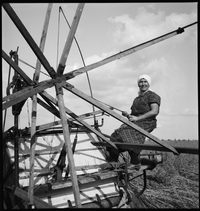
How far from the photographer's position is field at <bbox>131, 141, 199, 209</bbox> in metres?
4.50

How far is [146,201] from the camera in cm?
457

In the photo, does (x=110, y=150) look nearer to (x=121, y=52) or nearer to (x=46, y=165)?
(x=46, y=165)

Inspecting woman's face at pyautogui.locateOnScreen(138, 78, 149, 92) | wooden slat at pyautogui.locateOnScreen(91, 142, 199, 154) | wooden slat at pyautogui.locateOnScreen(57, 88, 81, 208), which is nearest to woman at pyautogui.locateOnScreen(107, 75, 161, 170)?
woman's face at pyautogui.locateOnScreen(138, 78, 149, 92)

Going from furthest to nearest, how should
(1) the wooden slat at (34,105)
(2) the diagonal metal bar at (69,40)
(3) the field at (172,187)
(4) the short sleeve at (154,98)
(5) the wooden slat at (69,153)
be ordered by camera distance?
(3) the field at (172,187) → (4) the short sleeve at (154,98) → (1) the wooden slat at (34,105) → (2) the diagonal metal bar at (69,40) → (5) the wooden slat at (69,153)

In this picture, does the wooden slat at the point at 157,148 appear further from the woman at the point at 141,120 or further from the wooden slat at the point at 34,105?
the wooden slat at the point at 34,105

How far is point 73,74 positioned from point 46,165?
158cm

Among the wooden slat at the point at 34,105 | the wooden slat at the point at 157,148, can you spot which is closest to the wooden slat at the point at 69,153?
the wooden slat at the point at 34,105

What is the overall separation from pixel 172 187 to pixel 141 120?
2.89m

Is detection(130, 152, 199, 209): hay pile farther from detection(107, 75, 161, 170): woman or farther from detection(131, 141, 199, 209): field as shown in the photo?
detection(107, 75, 161, 170): woman

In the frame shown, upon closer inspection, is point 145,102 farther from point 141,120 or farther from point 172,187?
point 172,187

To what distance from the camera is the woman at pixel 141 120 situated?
3562 mm

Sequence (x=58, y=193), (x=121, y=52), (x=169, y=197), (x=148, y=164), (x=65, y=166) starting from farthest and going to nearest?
1. (x=169, y=197)
2. (x=148, y=164)
3. (x=65, y=166)
4. (x=58, y=193)
5. (x=121, y=52)

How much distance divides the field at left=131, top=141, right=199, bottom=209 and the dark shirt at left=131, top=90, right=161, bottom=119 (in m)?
1.90

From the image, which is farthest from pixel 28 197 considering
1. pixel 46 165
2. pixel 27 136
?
pixel 27 136
